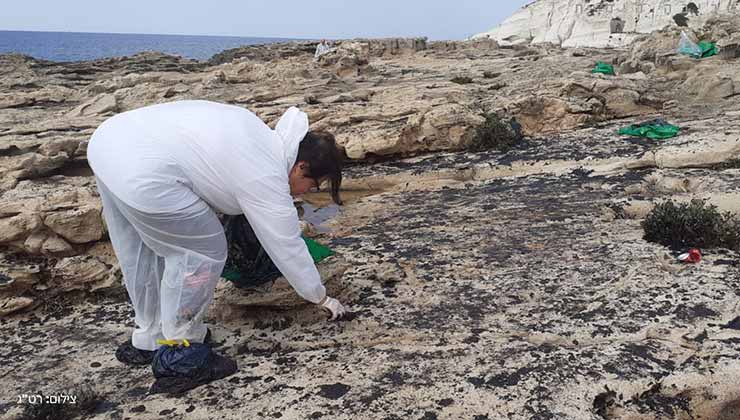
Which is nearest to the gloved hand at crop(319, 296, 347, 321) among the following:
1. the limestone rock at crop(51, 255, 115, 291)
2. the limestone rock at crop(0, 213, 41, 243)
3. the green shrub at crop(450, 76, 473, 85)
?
the limestone rock at crop(51, 255, 115, 291)

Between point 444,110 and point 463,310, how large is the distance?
6.85 meters

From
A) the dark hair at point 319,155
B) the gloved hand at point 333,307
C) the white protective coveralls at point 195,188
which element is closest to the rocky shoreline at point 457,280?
the gloved hand at point 333,307

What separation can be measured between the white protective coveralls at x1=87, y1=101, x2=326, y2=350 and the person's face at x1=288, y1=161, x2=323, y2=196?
92 millimetres

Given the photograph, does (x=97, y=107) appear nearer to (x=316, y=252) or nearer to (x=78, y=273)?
(x=78, y=273)

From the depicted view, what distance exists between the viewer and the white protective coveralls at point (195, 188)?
3545 millimetres

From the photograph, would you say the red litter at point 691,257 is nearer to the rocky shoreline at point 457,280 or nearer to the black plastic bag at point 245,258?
the rocky shoreline at point 457,280

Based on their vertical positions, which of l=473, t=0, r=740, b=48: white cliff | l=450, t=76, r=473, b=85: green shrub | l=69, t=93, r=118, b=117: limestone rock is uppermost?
l=473, t=0, r=740, b=48: white cliff

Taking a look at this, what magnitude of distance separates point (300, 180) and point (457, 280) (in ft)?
6.49

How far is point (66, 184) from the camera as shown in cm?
785

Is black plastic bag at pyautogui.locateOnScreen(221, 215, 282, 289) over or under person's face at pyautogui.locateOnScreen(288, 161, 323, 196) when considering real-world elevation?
under

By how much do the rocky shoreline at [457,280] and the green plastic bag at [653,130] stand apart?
0.78 feet

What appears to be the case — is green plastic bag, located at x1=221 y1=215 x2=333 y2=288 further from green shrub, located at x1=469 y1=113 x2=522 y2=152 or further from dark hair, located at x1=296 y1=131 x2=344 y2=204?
green shrub, located at x1=469 y1=113 x2=522 y2=152

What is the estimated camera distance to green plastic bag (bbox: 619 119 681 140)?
927 cm

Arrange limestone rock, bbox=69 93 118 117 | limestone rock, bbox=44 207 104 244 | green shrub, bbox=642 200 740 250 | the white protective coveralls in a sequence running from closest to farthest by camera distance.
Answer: the white protective coveralls
green shrub, bbox=642 200 740 250
limestone rock, bbox=44 207 104 244
limestone rock, bbox=69 93 118 117
